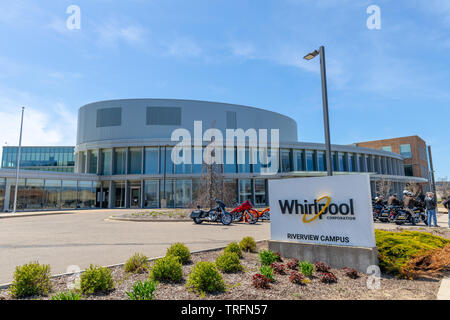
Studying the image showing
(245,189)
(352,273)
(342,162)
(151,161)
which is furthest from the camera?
(342,162)

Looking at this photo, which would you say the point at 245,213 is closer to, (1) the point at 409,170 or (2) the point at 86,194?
(2) the point at 86,194

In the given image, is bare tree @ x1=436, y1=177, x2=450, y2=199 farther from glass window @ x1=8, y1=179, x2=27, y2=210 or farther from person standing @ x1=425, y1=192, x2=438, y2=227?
glass window @ x1=8, y1=179, x2=27, y2=210

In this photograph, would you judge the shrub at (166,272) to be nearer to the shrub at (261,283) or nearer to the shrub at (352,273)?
the shrub at (261,283)

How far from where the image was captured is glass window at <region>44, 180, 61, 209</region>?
34.4 m

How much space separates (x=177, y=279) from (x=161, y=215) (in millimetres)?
16362

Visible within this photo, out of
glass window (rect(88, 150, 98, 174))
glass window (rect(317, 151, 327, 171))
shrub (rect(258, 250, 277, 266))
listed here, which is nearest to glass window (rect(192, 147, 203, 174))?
glass window (rect(88, 150, 98, 174))

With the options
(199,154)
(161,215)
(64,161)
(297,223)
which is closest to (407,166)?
(199,154)

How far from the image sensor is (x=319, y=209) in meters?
6.57

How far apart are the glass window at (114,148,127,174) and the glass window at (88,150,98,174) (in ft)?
11.7

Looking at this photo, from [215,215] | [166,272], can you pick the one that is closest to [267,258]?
[166,272]

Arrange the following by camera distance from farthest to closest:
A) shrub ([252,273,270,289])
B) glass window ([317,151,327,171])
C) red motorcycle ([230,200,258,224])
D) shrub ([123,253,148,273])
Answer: glass window ([317,151,327,171])
red motorcycle ([230,200,258,224])
shrub ([123,253,148,273])
shrub ([252,273,270,289])

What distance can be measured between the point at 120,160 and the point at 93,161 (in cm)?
489

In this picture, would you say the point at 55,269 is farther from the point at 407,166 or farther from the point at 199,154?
the point at 407,166

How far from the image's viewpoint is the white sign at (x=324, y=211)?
5980 millimetres
